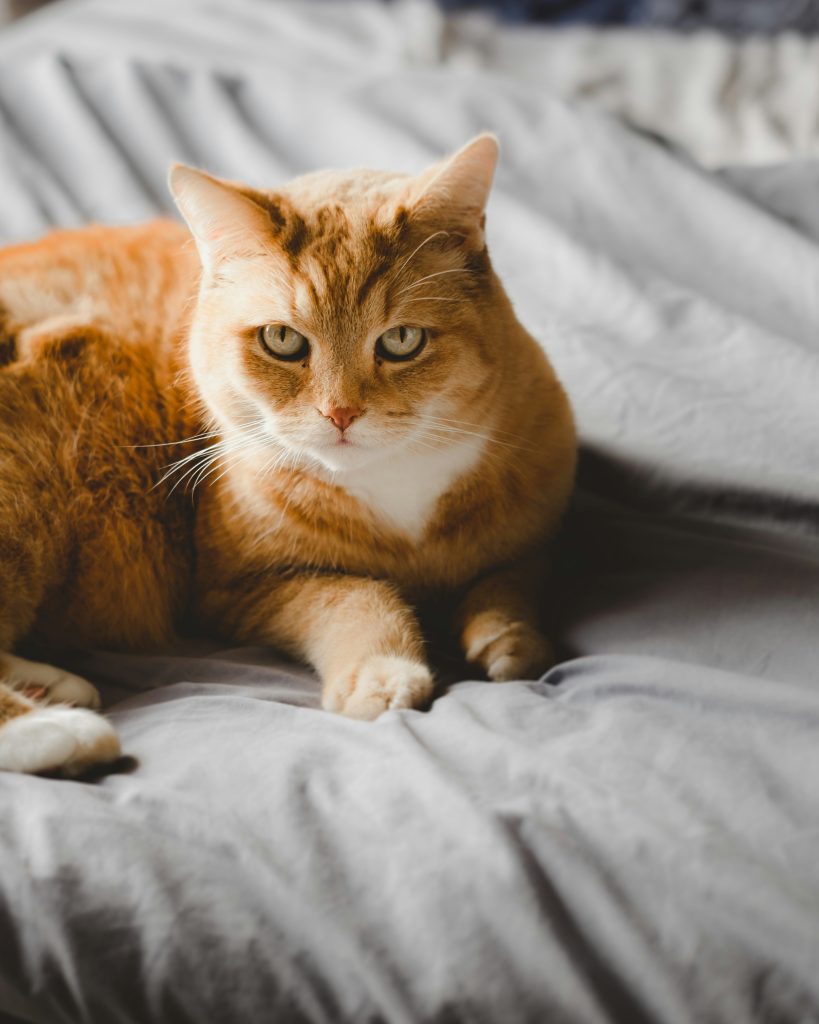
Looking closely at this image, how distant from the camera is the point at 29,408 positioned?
56.7 inches

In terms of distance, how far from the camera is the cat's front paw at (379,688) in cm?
122

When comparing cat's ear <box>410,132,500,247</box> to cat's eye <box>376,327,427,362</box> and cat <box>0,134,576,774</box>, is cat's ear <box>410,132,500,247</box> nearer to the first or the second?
cat <box>0,134,576,774</box>

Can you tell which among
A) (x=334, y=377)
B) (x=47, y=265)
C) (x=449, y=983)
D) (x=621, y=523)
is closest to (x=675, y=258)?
(x=621, y=523)

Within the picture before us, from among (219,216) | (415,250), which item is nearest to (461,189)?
(415,250)

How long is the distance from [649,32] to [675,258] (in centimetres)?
150

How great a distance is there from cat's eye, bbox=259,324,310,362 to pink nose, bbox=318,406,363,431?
10cm

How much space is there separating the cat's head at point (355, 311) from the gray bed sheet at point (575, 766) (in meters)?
0.35

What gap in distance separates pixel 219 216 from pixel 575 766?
83 centimetres

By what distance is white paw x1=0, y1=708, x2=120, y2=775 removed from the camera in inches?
43.7

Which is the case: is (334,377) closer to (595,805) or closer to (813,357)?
(595,805)

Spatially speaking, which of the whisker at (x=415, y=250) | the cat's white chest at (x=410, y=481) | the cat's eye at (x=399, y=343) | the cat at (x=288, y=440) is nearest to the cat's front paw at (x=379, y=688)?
the cat at (x=288, y=440)

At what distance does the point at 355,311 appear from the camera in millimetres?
1299

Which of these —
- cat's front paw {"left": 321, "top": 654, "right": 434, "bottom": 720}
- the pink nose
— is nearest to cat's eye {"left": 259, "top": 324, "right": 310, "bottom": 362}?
the pink nose

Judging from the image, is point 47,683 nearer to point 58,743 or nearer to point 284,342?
point 58,743
